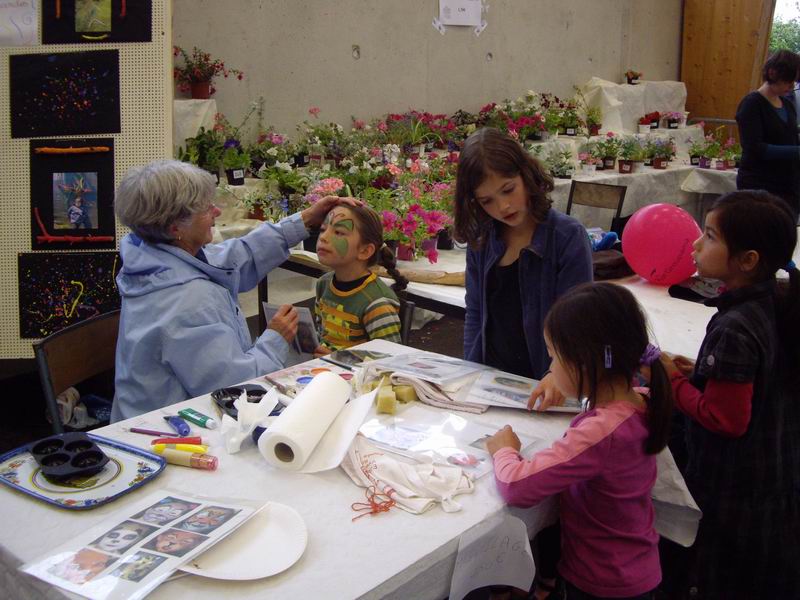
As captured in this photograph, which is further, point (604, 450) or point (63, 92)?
point (63, 92)

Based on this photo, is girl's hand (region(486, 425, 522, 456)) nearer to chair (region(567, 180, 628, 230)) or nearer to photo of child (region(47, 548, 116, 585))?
photo of child (region(47, 548, 116, 585))

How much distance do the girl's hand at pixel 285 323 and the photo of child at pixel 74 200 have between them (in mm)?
1427

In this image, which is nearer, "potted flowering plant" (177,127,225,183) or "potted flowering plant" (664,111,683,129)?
"potted flowering plant" (177,127,225,183)

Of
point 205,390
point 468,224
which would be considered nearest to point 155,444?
point 205,390

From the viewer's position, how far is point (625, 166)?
6.52 metres

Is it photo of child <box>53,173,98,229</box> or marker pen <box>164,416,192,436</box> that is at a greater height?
photo of child <box>53,173,98,229</box>

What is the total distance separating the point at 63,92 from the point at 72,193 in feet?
1.40

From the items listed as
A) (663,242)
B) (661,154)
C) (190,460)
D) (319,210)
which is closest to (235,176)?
(319,210)

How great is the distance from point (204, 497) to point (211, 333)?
26.9 inches

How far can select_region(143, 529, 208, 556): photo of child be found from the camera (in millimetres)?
1117

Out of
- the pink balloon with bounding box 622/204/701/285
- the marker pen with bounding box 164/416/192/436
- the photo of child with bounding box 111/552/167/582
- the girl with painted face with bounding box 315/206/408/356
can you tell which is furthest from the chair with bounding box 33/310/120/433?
the pink balloon with bounding box 622/204/701/285

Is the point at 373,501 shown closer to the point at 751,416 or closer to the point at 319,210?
the point at 751,416

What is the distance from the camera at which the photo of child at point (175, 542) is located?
3.67 feet

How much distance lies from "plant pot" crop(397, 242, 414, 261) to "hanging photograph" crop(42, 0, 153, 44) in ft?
4.70
